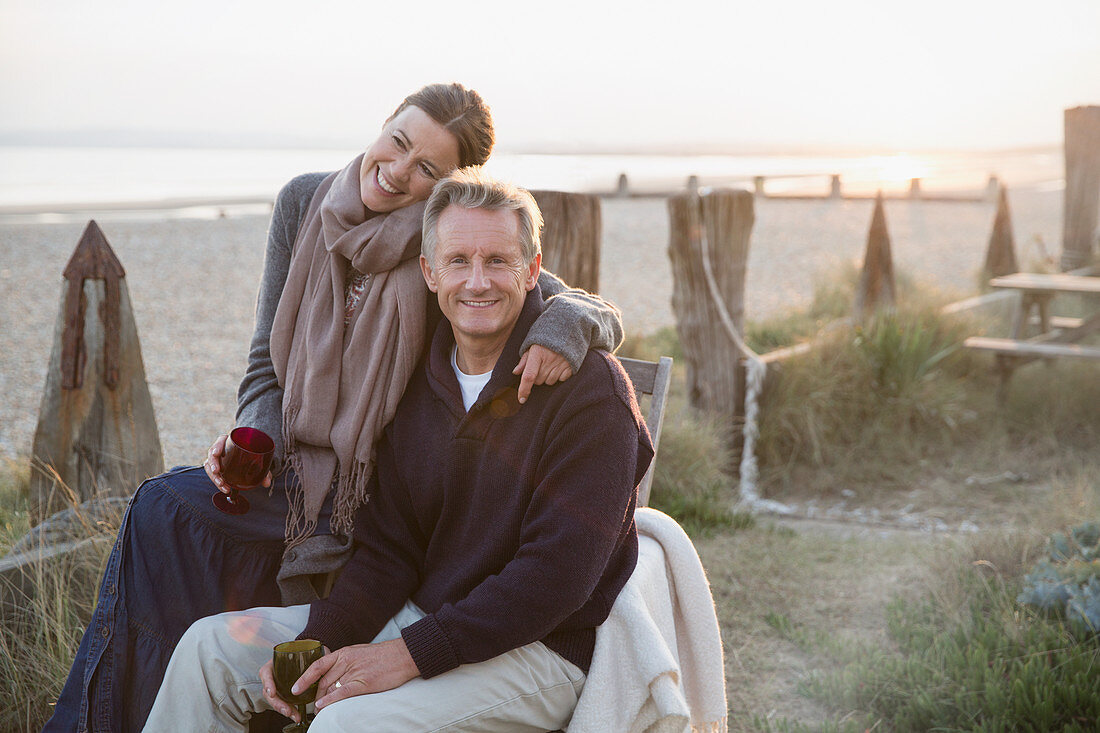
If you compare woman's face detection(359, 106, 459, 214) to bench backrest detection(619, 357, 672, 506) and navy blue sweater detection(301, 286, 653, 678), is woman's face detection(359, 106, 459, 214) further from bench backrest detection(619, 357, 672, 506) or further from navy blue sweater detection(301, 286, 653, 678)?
bench backrest detection(619, 357, 672, 506)

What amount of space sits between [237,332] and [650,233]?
426 inches

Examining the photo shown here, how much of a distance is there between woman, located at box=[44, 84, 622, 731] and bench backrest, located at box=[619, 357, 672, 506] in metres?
0.57

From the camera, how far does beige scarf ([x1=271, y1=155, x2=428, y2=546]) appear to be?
2721 mm

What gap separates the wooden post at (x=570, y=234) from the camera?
4.66 metres

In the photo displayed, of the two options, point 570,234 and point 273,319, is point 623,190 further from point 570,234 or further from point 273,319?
point 273,319

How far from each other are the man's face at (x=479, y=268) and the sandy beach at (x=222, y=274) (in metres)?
2.99

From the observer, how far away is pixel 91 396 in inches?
153

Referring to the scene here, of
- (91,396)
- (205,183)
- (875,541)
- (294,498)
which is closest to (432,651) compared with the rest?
(294,498)

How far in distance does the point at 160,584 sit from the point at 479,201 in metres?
1.41

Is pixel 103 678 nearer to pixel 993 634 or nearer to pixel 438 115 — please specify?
pixel 438 115

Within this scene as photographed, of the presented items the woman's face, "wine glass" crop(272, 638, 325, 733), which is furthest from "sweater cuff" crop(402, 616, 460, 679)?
the woman's face

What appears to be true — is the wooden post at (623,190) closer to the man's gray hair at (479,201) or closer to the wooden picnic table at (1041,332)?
the wooden picnic table at (1041,332)

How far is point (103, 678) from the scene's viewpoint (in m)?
2.53

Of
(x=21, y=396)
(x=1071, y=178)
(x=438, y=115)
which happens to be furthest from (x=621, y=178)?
(x=438, y=115)
